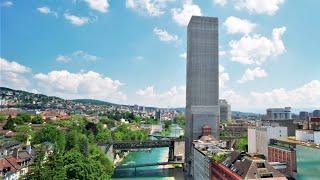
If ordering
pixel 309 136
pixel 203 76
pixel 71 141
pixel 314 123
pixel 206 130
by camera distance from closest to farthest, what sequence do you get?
1. pixel 309 136
2. pixel 314 123
3. pixel 71 141
4. pixel 206 130
5. pixel 203 76

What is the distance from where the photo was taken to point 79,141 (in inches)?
3332

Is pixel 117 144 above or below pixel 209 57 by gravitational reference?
below

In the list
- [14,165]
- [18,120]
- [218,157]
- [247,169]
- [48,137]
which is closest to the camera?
[247,169]

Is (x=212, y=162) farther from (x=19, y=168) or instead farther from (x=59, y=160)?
(x=19, y=168)

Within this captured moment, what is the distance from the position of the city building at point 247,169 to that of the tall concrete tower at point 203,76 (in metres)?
53.4

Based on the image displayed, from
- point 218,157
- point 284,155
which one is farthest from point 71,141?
point 284,155

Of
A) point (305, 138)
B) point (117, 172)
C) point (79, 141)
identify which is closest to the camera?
point (305, 138)

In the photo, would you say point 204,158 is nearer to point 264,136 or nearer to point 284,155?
point 284,155

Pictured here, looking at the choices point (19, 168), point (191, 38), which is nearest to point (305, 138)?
point (191, 38)

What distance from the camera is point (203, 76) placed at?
10962 centimetres

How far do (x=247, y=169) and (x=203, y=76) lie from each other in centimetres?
6438

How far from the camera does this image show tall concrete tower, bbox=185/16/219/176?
108938 millimetres

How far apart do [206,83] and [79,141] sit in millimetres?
45906

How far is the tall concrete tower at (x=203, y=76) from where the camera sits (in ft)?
357
